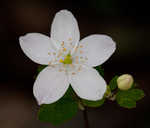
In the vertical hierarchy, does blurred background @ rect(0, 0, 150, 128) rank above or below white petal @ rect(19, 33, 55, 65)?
below

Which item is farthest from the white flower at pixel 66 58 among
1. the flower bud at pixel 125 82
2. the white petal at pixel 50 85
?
the flower bud at pixel 125 82

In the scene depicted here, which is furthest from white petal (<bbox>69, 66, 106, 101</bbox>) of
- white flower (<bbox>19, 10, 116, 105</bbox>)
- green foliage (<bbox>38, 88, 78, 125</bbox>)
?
green foliage (<bbox>38, 88, 78, 125</bbox>)

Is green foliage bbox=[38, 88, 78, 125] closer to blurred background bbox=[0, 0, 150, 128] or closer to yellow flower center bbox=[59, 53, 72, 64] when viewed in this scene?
yellow flower center bbox=[59, 53, 72, 64]

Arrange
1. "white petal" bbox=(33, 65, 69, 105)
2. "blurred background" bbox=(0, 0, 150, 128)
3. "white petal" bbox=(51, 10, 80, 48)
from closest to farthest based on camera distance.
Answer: "white petal" bbox=(33, 65, 69, 105) < "white petal" bbox=(51, 10, 80, 48) < "blurred background" bbox=(0, 0, 150, 128)

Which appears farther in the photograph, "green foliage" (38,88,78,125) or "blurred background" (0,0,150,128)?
"blurred background" (0,0,150,128)

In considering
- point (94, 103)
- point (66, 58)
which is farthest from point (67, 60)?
point (94, 103)

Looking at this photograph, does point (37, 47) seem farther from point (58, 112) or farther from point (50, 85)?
point (58, 112)
